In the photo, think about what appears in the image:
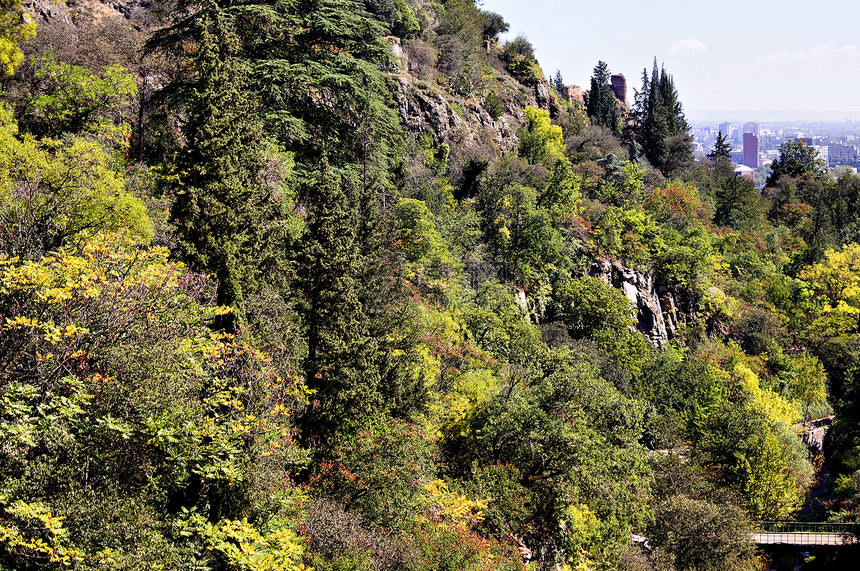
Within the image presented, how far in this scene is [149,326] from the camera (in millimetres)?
12258

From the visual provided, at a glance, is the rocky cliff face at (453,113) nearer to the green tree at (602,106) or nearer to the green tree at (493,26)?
the green tree at (493,26)

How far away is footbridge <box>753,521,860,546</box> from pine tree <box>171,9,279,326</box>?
3086 centimetres

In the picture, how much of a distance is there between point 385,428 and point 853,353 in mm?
48120

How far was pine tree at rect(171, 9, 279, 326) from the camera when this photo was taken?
18.0 m

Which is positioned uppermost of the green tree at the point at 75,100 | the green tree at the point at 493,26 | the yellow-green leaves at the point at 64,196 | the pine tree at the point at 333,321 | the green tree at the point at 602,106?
the green tree at the point at 493,26

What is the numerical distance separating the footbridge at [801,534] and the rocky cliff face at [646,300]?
1889cm

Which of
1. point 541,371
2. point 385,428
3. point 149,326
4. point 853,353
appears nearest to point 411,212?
point 541,371

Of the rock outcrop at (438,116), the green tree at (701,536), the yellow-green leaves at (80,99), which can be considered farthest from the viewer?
the rock outcrop at (438,116)

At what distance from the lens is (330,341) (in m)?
19.4

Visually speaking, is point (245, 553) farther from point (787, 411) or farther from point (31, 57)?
point (787, 411)

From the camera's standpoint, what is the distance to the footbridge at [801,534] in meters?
32.6

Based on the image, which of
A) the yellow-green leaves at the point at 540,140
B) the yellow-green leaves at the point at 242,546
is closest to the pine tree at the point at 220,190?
the yellow-green leaves at the point at 242,546

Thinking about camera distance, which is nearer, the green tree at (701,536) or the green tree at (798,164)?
the green tree at (701,536)

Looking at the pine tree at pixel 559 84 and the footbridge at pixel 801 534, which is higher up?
the pine tree at pixel 559 84
